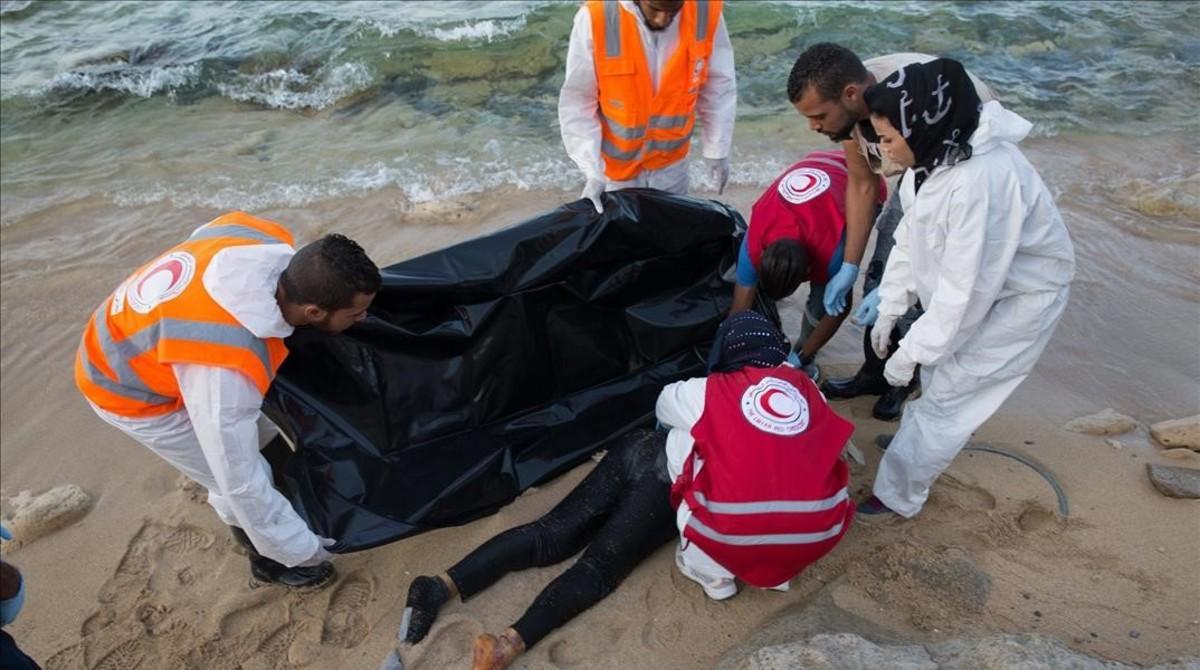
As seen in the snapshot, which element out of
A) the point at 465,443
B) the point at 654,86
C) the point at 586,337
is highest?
the point at 654,86

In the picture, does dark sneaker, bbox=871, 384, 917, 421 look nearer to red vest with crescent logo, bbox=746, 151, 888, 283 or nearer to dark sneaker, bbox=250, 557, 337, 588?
red vest with crescent logo, bbox=746, 151, 888, 283

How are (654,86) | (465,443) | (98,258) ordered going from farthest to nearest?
(98,258) → (654,86) → (465,443)

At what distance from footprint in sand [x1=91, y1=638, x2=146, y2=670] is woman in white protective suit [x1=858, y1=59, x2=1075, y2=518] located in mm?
2495

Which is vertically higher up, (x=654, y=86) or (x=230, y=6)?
(x=654, y=86)

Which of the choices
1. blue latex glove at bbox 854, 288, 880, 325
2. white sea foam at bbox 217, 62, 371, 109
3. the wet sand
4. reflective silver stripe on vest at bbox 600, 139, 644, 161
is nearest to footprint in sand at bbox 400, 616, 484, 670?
the wet sand

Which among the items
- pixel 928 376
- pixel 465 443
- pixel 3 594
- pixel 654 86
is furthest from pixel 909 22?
pixel 3 594

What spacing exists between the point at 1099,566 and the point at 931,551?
0.47 meters

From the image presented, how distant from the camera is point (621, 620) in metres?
2.32

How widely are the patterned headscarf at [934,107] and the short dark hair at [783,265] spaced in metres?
0.70

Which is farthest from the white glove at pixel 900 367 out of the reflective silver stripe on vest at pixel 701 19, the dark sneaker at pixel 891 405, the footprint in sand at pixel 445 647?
the reflective silver stripe on vest at pixel 701 19

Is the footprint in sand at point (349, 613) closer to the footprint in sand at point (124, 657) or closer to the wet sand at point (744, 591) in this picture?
the wet sand at point (744, 591)

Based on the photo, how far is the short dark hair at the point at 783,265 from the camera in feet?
8.89

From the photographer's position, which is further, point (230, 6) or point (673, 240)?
point (230, 6)

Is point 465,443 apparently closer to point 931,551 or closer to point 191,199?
point 931,551
